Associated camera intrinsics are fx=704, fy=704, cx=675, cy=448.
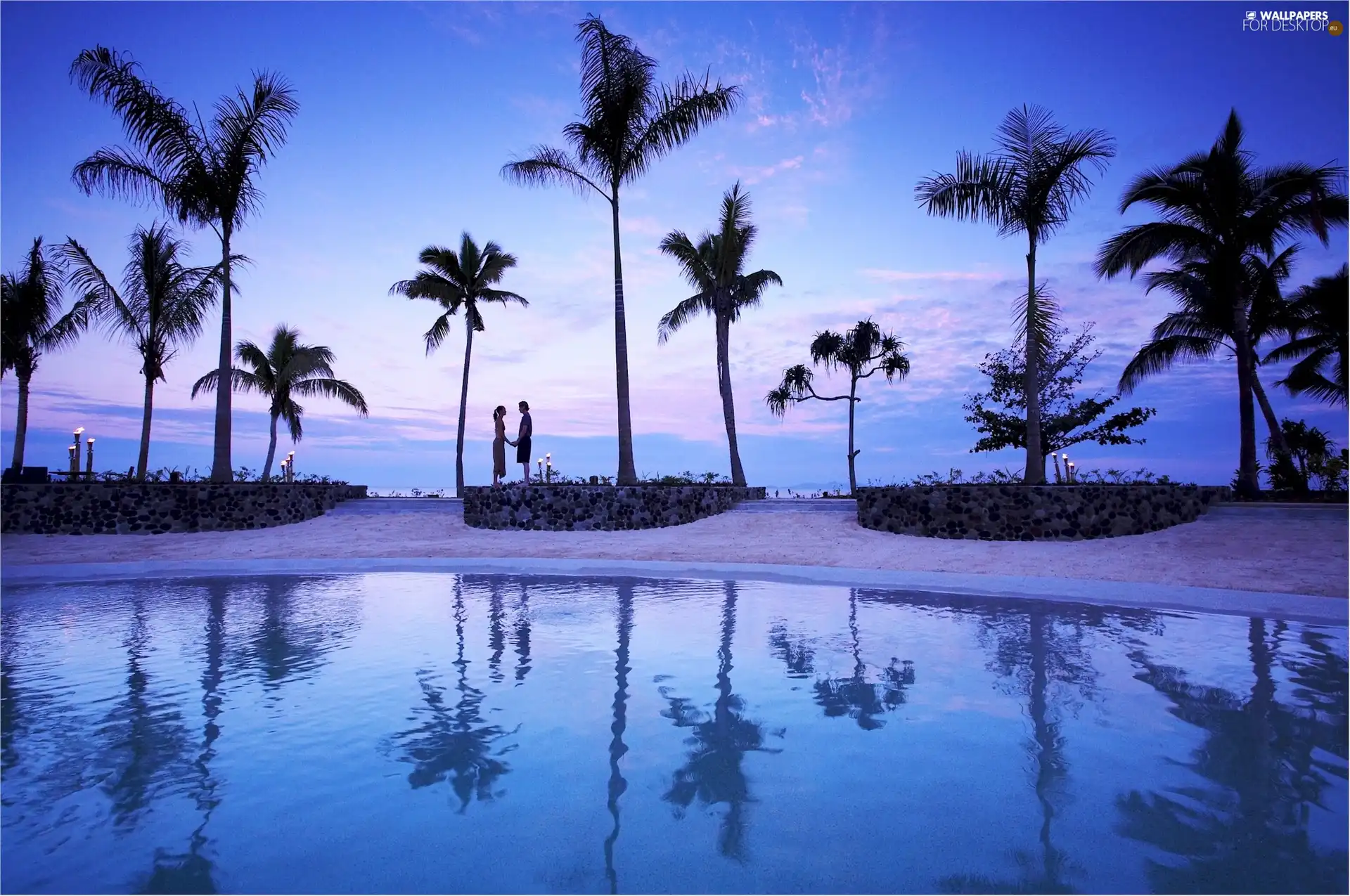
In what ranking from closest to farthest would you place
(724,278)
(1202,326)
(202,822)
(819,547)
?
(202,822), (819,547), (1202,326), (724,278)

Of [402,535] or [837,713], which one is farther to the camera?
[402,535]

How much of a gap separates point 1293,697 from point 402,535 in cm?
1655

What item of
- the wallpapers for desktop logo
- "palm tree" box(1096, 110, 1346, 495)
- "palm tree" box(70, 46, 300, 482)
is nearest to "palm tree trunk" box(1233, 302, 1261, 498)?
"palm tree" box(1096, 110, 1346, 495)

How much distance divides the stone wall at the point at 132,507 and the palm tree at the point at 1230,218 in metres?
24.3

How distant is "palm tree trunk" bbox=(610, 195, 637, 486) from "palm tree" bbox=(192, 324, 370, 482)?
62.8 ft

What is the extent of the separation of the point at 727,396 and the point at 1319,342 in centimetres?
2483

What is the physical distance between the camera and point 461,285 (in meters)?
30.0

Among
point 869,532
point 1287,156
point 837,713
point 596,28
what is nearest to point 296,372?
point 596,28

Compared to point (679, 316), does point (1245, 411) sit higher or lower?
lower

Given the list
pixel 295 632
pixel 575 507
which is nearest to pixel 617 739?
pixel 295 632

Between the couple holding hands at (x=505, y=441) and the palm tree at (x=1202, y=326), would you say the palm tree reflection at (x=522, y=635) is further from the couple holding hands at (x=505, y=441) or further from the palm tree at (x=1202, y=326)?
the palm tree at (x=1202, y=326)

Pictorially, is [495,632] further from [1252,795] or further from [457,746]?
[1252,795]

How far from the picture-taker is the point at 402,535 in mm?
17312

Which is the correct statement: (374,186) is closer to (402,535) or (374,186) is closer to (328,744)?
(402,535)
